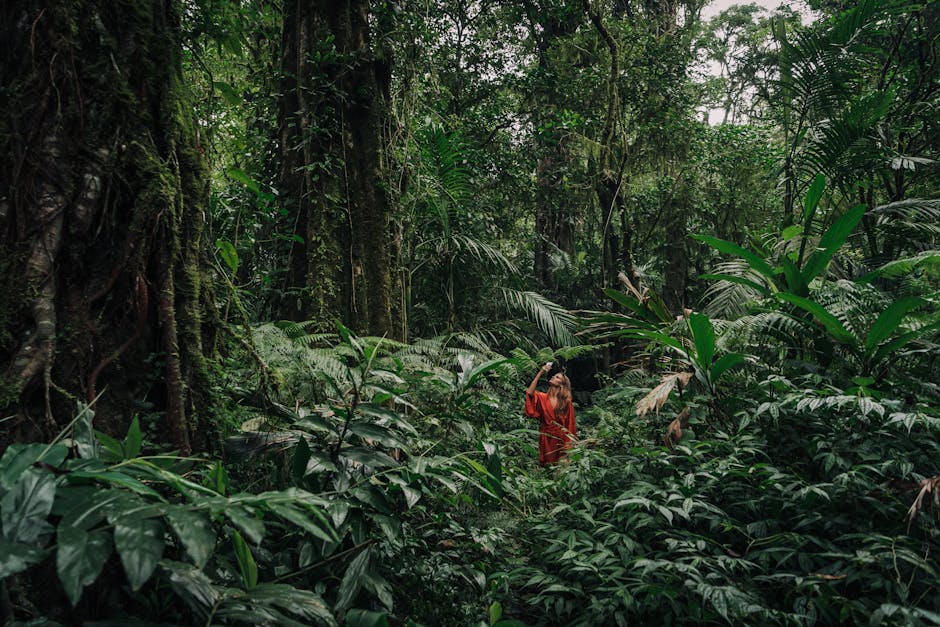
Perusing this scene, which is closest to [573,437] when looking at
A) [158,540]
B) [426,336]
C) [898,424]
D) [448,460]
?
[898,424]

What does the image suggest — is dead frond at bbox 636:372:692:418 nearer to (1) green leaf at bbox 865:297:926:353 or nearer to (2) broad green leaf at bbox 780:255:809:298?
(2) broad green leaf at bbox 780:255:809:298

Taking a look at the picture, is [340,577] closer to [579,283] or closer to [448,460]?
[448,460]

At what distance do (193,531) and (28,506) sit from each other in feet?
0.94

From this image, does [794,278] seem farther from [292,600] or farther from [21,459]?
[21,459]

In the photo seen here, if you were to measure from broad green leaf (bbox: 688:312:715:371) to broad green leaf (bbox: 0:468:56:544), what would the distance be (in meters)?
3.35

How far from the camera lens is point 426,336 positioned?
7230mm

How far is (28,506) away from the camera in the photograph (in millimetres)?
957

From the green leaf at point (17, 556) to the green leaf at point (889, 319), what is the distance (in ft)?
12.7

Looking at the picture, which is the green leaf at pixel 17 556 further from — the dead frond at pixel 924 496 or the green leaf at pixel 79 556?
the dead frond at pixel 924 496

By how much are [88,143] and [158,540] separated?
1340mm

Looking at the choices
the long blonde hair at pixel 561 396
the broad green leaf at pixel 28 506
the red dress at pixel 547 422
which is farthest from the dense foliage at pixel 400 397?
the long blonde hair at pixel 561 396

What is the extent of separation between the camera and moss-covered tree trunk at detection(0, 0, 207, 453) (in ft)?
5.02

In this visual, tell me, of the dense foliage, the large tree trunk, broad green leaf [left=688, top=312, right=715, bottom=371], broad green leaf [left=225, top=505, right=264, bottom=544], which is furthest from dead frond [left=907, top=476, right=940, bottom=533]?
the large tree trunk

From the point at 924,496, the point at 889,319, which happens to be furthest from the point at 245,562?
the point at 889,319
